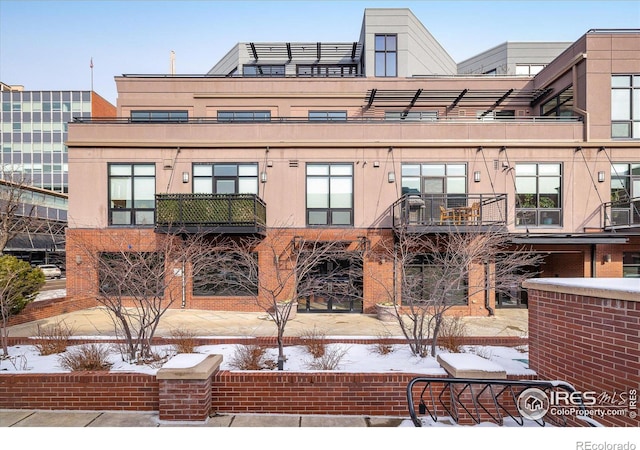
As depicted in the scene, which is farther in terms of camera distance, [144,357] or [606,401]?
[144,357]

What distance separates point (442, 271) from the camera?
936cm

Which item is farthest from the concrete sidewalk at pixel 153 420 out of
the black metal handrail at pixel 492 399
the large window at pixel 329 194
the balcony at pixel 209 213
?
the large window at pixel 329 194

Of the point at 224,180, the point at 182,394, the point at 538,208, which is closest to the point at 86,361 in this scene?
the point at 182,394

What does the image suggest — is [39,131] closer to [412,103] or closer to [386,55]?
[386,55]

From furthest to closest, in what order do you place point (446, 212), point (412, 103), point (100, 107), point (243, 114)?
point (100, 107) < point (243, 114) < point (412, 103) < point (446, 212)

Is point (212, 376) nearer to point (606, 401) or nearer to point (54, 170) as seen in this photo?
point (606, 401)

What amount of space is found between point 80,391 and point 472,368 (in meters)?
5.73

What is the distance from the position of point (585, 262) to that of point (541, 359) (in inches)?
454

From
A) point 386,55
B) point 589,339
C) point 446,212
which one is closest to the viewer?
point 589,339

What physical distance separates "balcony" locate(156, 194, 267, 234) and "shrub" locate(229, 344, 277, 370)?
693cm

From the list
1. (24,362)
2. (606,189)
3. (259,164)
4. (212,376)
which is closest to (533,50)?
(606,189)

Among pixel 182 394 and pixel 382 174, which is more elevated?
pixel 382 174

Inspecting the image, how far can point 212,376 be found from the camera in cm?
473

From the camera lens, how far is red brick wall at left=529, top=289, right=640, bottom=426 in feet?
12.4
